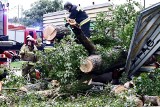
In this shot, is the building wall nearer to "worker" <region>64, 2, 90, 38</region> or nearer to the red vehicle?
the red vehicle

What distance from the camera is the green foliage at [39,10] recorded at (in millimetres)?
29625

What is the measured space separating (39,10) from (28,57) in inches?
964

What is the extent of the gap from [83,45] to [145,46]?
1.47 metres

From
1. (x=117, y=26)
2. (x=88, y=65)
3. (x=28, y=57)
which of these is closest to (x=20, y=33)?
(x=28, y=57)

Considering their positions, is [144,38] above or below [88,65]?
above

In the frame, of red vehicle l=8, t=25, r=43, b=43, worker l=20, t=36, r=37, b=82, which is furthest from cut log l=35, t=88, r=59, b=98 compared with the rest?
red vehicle l=8, t=25, r=43, b=43

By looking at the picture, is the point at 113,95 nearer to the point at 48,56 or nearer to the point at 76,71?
the point at 76,71

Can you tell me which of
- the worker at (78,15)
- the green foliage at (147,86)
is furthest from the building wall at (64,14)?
the green foliage at (147,86)

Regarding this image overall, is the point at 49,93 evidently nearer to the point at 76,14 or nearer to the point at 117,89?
the point at 117,89

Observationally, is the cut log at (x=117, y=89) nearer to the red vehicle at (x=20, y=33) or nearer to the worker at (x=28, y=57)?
the worker at (x=28, y=57)

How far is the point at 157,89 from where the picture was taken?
6137 millimetres

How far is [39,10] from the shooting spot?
106ft

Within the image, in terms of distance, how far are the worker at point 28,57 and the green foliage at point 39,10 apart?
2077 cm

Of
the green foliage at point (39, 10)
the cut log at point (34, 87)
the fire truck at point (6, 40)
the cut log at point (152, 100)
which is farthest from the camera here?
the green foliage at point (39, 10)
